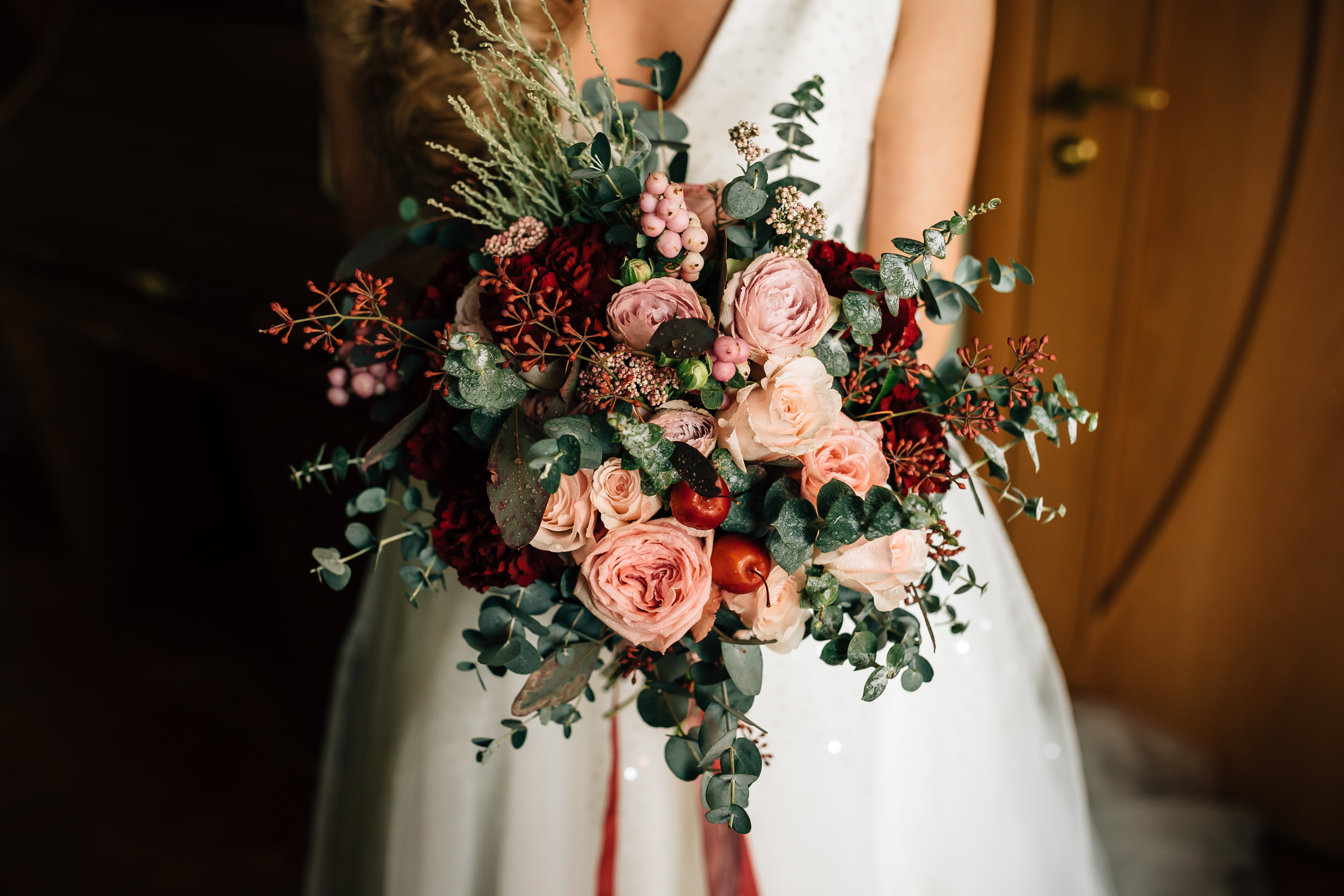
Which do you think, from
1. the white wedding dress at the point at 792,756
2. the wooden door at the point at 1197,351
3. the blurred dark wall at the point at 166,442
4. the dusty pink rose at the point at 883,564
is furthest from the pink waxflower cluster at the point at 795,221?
the blurred dark wall at the point at 166,442

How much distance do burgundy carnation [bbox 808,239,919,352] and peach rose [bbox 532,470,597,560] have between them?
0.71ft

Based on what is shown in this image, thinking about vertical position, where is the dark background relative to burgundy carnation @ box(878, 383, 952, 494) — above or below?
above

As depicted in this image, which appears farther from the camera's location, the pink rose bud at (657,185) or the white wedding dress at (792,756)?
the white wedding dress at (792,756)

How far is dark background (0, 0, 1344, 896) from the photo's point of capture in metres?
1.85

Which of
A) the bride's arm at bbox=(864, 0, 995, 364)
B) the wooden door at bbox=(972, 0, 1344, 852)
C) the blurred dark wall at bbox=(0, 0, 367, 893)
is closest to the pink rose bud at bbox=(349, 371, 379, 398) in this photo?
the bride's arm at bbox=(864, 0, 995, 364)

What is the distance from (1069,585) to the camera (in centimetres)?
174

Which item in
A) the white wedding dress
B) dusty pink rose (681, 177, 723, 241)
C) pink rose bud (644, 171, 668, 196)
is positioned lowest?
the white wedding dress

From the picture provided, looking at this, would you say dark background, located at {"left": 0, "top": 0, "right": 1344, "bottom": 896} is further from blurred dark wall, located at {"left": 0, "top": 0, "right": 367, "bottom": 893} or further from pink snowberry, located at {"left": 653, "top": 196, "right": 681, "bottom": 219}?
pink snowberry, located at {"left": 653, "top": 196, "right": 681, "bottom": 219}

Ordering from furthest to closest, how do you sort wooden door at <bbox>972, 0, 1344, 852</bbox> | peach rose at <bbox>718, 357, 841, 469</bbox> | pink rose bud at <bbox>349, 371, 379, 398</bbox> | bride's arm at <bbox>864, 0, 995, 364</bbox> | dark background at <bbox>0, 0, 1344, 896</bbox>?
dark background at <bbox>0, 0, 1344, 896</bbox> → wooden door at <bbox>972, 0, 1344, 852</bbox> → bride's arm at <bbox>864, 0, 995, 364</bbox> → pink rose bud at <bbox>349, 371, 379, 398</bbox> → peach rose at <bbox>718, 357, 841, 469</bbox>

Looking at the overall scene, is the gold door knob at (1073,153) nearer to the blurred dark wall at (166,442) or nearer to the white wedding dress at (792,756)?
the white wedding dress at (792,756)

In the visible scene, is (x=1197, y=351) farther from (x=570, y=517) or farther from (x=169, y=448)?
(x=169, y=448)

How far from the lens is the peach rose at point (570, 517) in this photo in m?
0.62

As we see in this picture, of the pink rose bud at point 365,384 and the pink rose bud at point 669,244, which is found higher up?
the pink rose bud at point 669,244

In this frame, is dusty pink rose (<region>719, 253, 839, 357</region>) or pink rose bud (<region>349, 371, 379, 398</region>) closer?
dusty pink rose (<region>719, 253, 839, 357</region>)
